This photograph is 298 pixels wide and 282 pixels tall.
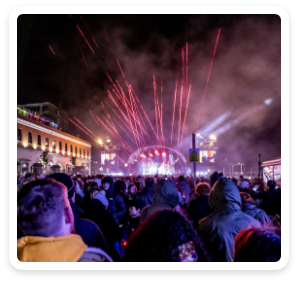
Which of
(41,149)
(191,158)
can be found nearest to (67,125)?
(41,149)

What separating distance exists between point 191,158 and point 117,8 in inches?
238

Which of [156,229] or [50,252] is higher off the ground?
[156,229]

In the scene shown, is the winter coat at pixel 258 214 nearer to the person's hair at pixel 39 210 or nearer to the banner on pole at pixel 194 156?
the person's hair at pixel 39 210

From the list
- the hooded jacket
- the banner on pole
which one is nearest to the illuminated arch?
the banner on pole

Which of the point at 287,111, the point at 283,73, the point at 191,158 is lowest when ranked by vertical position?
the point at 191,158

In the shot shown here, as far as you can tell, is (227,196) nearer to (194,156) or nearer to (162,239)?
(162,239)

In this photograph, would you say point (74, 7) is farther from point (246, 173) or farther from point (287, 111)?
point (246, 173)

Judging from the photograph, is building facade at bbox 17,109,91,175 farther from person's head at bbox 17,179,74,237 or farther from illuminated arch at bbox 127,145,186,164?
person's head at bbox 17,179,74,237

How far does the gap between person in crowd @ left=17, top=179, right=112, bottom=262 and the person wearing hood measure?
4.87 feet

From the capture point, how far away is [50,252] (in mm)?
1898

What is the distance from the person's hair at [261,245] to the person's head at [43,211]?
147 cm

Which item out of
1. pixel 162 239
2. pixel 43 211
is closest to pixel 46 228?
pixel 43 211

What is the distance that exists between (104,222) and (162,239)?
203cm

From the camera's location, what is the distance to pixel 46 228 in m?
1.87
